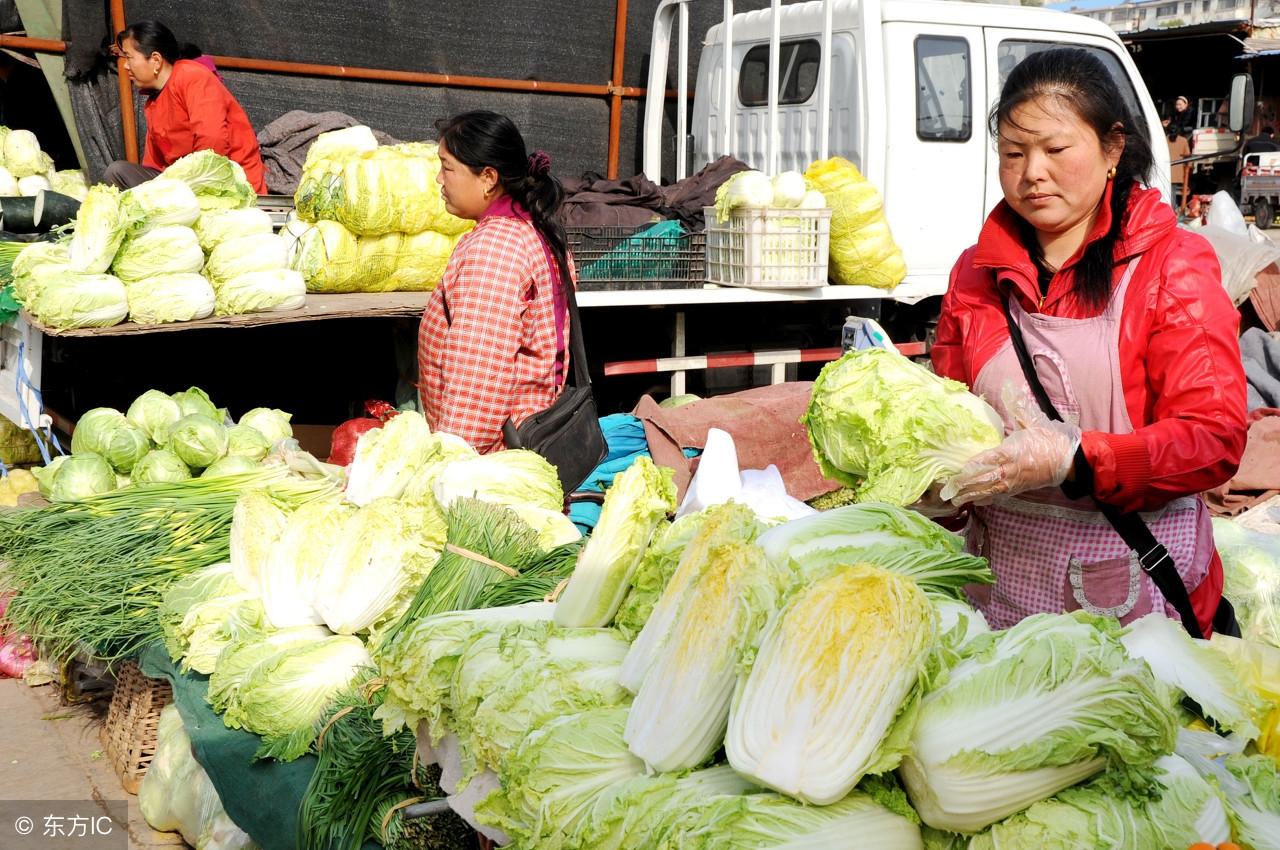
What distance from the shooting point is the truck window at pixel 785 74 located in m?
6.97

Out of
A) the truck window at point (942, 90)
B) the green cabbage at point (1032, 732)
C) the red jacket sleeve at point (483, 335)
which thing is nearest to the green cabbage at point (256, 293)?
the red jacket sleeve at point (483, 335)

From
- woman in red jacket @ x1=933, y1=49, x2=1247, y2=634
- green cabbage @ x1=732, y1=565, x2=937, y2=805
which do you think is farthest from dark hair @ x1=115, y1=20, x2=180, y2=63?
green cabbage @ x1=732, y1=565, x2=937, y2=805

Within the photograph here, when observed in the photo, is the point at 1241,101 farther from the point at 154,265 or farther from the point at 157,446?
the point at 157,446

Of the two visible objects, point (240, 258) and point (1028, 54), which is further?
point (1028, 54)

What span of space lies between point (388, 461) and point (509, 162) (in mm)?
1261

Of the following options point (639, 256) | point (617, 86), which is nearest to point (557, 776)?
point (639, 256)

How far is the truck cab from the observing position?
6.55m

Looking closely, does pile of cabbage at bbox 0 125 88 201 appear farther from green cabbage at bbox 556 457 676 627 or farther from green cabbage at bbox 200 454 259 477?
green cabbage at bbox 556 457 676 627

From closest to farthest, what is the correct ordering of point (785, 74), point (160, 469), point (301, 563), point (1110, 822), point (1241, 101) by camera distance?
point (1110, 822) < point (301, 563) < point (160, 469) < point (785, 74) < point (1241, 101)

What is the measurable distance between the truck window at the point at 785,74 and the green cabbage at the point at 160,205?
3745 mm

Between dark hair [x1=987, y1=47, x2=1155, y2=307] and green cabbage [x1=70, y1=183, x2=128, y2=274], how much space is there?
3.69m

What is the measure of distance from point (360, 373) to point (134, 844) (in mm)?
3739

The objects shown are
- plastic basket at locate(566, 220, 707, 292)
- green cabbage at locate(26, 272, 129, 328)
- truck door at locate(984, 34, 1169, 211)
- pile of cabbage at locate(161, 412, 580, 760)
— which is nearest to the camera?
pile of cabbage at locate(161, 412, 580, 760)

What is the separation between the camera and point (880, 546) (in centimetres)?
187
